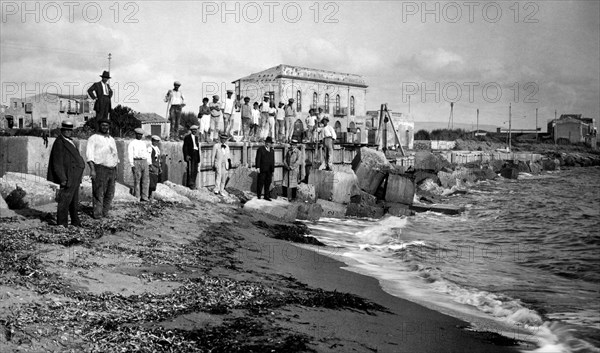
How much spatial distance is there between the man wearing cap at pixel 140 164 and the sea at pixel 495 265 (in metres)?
4.65

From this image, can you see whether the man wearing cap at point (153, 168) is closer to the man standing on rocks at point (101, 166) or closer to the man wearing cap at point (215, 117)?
the man standing on rocks at point (101, 166)

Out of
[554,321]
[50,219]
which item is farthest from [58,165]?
Answer: [554,321]

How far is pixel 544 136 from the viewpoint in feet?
361

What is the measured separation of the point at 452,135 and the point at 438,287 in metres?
96.1

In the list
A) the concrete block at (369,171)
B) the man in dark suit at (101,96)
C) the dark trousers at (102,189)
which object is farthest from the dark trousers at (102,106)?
the concrete block at (369,171)

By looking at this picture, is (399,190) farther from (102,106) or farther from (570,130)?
(570,130)

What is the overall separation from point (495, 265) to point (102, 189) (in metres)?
9.15

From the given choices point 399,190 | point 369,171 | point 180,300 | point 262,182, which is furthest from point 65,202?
point 369,171

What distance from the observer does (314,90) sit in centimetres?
6250

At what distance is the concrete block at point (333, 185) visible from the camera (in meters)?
21.1

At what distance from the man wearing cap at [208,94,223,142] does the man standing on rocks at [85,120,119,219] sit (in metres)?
8.49

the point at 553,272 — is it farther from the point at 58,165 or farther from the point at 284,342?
the point at 58,165

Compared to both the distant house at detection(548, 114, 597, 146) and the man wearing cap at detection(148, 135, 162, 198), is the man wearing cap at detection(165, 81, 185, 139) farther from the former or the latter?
the distant house at detection(548, 114, 597, 146)

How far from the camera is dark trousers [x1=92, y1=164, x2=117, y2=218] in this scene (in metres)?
9.92
